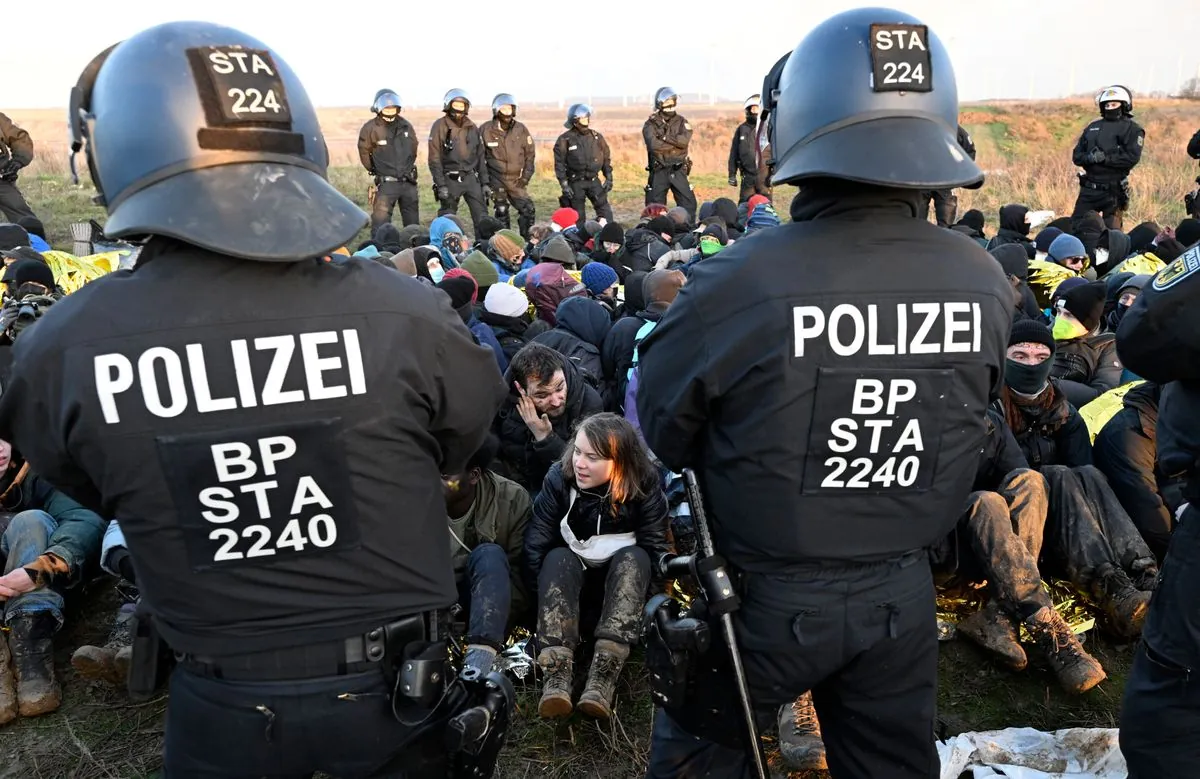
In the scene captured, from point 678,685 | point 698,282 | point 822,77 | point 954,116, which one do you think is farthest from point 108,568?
point 954,116

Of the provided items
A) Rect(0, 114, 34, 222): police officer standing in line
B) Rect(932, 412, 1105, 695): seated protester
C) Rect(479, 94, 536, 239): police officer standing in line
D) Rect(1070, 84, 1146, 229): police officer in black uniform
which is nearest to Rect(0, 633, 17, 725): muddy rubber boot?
Rect(932, 412, 1105, 695): seated protester

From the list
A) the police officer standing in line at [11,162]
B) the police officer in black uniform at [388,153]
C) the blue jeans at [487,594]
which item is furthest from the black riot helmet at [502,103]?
the blue jeans at [487,594]

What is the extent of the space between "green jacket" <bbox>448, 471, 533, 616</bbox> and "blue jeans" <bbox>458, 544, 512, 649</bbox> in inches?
4.0

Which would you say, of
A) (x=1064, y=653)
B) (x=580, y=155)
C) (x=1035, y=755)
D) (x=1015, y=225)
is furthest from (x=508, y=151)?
(x=1035, y=755)

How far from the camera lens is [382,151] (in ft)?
40.3

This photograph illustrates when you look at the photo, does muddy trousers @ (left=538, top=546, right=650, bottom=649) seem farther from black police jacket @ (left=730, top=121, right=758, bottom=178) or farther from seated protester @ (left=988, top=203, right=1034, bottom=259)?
black police jacket @ (left=730, top=121, right=758, bottom=178)

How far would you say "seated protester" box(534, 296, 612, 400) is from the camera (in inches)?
213

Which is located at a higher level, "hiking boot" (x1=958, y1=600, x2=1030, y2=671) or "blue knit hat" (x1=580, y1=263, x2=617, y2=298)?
"blue knit hat" (x1=580, y1=263, x2=617, y2=298)

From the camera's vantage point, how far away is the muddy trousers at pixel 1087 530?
11.8 ft

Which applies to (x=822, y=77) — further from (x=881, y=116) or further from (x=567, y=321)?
(x=567, y=321)

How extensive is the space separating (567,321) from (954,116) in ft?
12.1

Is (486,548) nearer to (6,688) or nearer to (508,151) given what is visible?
(6,688)

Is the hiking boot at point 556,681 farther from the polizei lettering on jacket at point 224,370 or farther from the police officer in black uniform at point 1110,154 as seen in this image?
the police officer in black uniform at point 1110,154

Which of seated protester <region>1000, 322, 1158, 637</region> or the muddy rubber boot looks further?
seated protester <region>1000, 322, 1158, 637</region>
